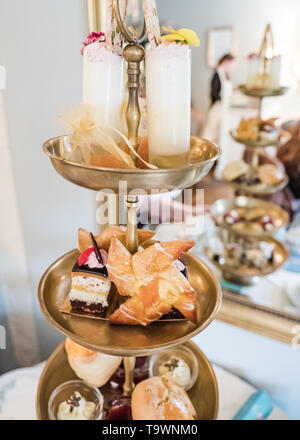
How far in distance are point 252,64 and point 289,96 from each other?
50cm

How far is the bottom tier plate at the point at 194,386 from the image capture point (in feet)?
1.92

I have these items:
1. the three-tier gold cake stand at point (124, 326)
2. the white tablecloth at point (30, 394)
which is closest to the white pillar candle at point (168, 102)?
the three-tier gold cake stand at point (124, 326)

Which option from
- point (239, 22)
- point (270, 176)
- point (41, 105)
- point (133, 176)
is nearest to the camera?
point (133, 176)

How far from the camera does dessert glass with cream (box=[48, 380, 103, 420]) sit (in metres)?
0.60

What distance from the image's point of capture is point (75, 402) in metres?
0.61

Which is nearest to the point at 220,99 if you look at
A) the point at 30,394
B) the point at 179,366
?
the point at 179,366

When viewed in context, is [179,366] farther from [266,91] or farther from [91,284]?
[266,91]

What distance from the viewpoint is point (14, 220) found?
927mm

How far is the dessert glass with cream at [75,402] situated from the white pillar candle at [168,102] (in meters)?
0.45

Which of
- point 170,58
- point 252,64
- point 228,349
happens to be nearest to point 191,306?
point 170,58

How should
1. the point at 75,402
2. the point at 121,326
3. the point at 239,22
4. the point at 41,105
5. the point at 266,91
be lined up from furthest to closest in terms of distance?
the point at 239,22 → the point at 266,91 → the point at 41,105 → the point at 75,402 → the point at 121,326

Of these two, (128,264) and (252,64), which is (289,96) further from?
(128,264)

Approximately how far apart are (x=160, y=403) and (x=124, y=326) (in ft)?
0.52

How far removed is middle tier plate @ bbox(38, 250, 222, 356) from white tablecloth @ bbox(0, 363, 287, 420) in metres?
0.43
